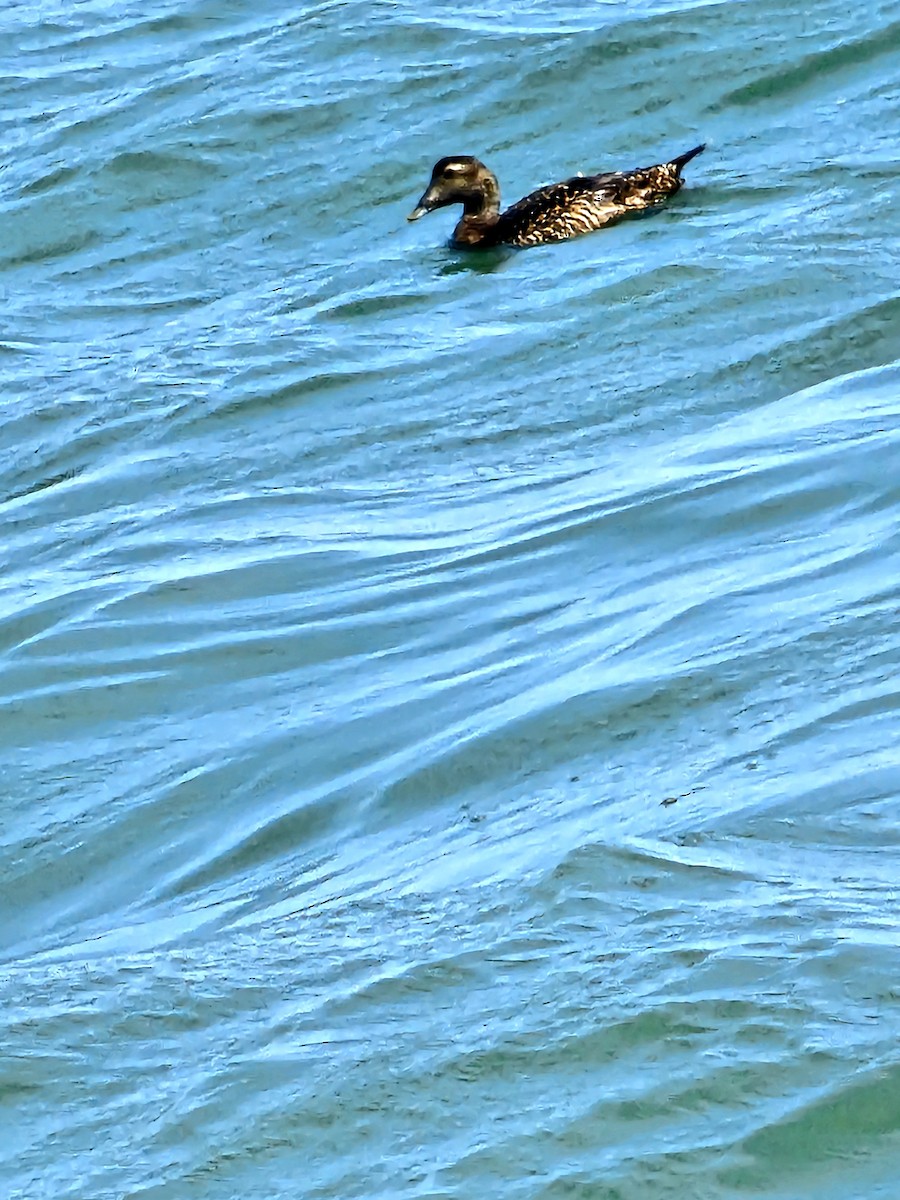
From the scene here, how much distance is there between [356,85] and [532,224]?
264 cm

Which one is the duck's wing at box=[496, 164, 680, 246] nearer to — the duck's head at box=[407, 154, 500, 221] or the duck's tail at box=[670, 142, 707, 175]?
the duck's tail at box=[670, 142, 707, 175]

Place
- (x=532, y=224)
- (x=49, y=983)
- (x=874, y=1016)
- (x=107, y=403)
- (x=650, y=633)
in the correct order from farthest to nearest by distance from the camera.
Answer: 1. (x=532, y=224)
2. (x=107, y=403)
3. (x=650, y=633)
4. (x=49, y=983)
5. (x=874, y=1016)

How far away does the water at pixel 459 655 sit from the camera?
177 inches

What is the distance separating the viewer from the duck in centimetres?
1144

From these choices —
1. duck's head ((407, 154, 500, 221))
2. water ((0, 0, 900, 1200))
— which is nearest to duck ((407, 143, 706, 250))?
duck's head ((407, 154, 500, 221))

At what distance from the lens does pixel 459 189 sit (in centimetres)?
1200

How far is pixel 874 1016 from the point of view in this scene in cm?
444

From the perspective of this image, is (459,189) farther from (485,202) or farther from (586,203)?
(586,203)

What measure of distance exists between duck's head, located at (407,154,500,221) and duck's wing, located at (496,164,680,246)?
27cm

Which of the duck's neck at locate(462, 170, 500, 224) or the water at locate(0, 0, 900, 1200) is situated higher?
the duck's neck at locate(462, 170, 500, 224)

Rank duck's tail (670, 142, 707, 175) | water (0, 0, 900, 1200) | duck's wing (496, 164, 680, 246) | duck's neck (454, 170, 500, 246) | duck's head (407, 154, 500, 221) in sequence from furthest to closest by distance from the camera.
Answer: duck's head (407, 154, 500, 221) → duck's neck (454, 170, 500, 246) → duck's tail (670, 142, 707, 175) → duck's wing (496, 164, 680, 246) → water (0, 0, 900, 1200)

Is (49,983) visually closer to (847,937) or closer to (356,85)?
(847,937)

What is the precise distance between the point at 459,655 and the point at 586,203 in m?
5.18

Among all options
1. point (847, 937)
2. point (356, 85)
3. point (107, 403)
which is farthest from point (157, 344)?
point (847, 937)
